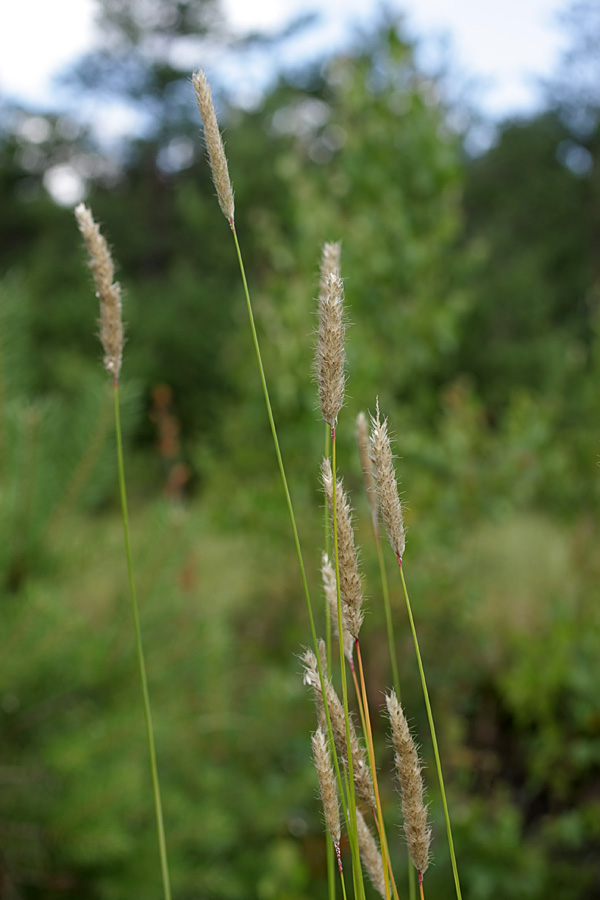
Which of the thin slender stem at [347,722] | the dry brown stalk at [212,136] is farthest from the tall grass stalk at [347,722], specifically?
the dry brown stalk at [212,136]

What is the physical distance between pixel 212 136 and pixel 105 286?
14cm

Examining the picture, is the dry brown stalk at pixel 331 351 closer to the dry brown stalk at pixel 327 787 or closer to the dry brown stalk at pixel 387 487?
the dry brown stalk at pixel 387 487

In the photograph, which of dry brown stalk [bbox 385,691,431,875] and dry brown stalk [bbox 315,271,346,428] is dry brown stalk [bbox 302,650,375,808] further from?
dry brown stalk [bbox 315,271,346,428]

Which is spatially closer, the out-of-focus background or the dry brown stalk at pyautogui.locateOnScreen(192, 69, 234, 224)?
the dry brown stalk at pyautogui.locateOnScreen(192, 69, 234, 224)

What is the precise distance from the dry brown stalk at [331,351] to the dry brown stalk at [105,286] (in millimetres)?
180

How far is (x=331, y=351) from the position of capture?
54cm

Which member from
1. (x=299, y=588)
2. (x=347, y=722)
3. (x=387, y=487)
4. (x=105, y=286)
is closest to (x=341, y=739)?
(x=347, y=722)

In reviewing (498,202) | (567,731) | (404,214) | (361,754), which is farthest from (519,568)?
(498,202)

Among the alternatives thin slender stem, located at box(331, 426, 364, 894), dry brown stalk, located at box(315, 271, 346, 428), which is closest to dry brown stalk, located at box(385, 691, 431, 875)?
thin slender stem, located at box(331, 426, 364, 894)

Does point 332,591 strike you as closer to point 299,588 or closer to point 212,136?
point 212,136

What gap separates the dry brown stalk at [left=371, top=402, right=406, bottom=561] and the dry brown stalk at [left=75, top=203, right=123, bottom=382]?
234mm

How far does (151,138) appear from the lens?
487 inches

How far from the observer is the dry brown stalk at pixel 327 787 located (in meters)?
0.52

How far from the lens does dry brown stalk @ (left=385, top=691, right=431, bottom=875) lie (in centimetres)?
51
